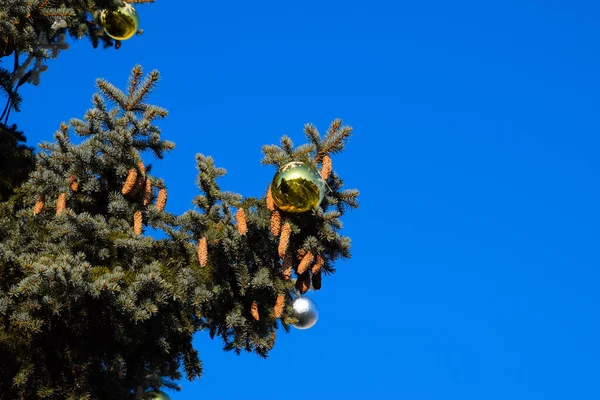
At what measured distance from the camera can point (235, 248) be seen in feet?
20.8

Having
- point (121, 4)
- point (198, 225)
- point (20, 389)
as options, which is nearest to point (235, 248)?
point (198, 225)

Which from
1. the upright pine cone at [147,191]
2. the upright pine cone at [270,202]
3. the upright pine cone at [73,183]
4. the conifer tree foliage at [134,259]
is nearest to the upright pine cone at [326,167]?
the conifer tree foliage at [134,259]

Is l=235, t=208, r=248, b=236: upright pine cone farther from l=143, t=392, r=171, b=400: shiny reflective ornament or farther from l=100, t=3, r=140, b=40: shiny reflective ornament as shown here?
l=100, t=3, r=140, b=40: shiny reflective ornament

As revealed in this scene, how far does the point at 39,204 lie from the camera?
6676mm

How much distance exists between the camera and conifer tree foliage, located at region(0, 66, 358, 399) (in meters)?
5.90

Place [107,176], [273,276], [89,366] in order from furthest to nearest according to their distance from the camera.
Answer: [107,176] < [273,276] < [89,366]

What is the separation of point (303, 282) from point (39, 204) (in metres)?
2.34

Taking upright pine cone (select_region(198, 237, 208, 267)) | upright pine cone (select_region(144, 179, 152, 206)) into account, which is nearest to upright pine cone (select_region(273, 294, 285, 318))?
upright pine cone (select_region(198, 237, 208, 267))

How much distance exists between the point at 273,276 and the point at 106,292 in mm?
1457

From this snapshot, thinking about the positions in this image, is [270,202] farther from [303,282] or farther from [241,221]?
[303,282]

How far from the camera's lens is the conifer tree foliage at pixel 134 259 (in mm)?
5902

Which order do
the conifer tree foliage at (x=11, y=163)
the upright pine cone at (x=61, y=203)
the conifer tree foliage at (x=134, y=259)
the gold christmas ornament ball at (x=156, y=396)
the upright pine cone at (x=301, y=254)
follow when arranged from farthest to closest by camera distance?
the conifer tree foliage at (x=11, y=163)
the gold christmas ornament ball at (x=156, y=396)
the upright pine cone at (x=301, y=254)
the upright pine cone at (x=61, y=203)
the conifer tree foliage at (x=134, y=259)

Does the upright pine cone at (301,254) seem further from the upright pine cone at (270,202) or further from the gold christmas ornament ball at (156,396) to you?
the gold christmas ornament ball at (156,396)

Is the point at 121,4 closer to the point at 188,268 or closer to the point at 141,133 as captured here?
the point at 141,133
